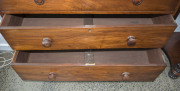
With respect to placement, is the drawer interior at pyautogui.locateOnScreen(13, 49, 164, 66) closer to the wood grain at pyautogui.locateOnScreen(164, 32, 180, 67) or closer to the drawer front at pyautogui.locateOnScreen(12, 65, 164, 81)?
the drawer front at pyautogui.locateOnScreen(12, 65, 164, 81)

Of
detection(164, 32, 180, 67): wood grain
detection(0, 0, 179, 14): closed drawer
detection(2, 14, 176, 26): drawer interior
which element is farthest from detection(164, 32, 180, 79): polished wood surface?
detection(0, 0, 179, 14): closed drawer

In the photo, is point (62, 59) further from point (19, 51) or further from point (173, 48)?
point (173, 48)

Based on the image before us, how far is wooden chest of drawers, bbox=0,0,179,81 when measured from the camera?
0.65 m

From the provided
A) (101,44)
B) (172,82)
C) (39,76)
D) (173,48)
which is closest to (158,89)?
(172,82)

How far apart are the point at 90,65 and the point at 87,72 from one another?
0.24 ft

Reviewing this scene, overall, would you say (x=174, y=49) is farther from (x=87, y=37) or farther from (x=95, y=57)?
(x=87, y=37)

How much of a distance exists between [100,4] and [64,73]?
42cm

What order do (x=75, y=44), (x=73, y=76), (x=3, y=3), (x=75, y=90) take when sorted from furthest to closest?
(x=75, y=90)
(x=73, y=76)
(x=75, y=44)
(x=3, y=3)

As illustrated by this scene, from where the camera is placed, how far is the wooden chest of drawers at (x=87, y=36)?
2.12 ft

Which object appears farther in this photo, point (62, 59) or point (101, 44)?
point (62, 59)

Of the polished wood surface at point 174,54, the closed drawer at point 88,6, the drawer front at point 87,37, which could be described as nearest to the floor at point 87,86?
the polished wood surface at point 174,54

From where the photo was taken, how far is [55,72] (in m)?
0.81

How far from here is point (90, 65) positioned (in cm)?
75

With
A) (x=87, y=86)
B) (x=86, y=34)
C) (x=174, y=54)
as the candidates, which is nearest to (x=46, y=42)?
(x=86, y=34)
